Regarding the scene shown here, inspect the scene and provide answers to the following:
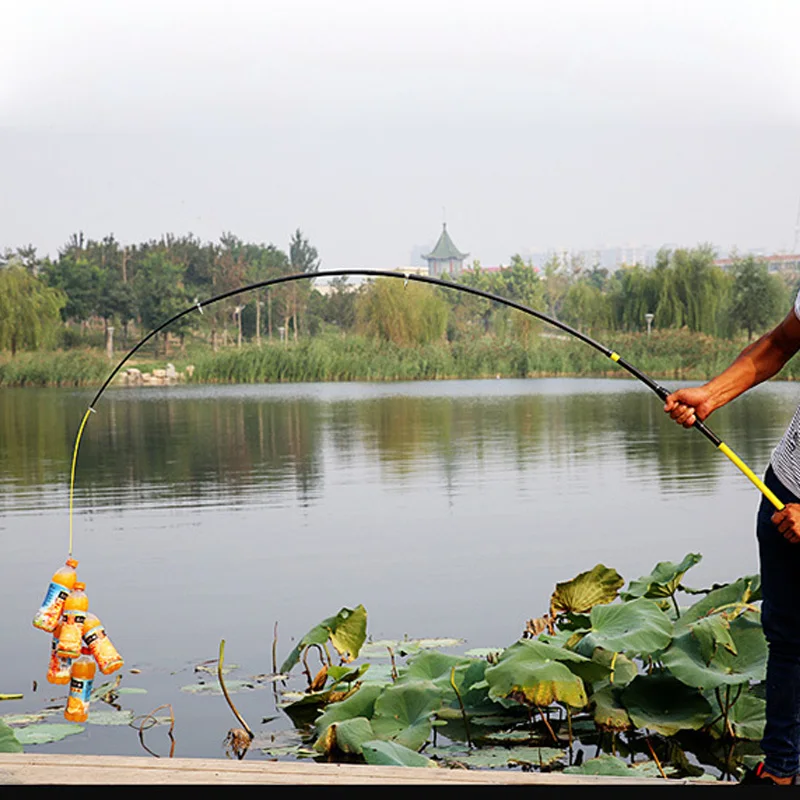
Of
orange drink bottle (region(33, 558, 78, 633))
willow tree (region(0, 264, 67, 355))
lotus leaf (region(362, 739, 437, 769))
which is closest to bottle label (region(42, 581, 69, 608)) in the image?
orange drink bottle (region(33, 558, 78, 633))

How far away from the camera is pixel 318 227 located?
37750 mm

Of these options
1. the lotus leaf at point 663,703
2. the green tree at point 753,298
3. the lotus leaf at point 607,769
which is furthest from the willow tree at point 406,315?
the lotus leaf at point 607,769

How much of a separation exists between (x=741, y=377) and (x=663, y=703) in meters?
1.09

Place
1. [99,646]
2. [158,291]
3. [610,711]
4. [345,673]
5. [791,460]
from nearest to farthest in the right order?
[791,460], [99,646], [610,711], [345,673], [158,291]

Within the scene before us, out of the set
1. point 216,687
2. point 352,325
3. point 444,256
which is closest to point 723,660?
point 216,687

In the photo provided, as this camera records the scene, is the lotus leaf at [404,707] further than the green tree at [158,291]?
No

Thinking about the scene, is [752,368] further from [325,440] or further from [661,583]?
[325,440]

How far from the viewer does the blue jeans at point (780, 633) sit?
176cm

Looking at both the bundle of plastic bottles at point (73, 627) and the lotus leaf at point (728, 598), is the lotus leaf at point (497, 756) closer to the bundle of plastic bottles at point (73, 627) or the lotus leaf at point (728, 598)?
the lotus leaf at point (728, 598)

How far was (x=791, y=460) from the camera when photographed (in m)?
1.76

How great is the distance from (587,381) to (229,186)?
19.4 metres

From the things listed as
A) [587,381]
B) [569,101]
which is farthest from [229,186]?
[587,381]

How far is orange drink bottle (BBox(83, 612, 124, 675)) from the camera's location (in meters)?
2.21

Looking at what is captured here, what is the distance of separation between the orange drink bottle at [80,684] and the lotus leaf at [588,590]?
53.7 inches
